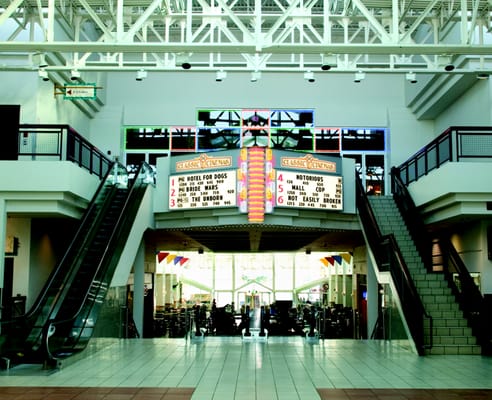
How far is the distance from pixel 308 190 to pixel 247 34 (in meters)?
7.90

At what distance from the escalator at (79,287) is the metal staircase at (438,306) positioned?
25.2ft

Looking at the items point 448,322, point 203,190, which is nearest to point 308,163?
point 203,190

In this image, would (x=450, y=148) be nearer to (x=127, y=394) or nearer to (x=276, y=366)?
(x=276, y=366)

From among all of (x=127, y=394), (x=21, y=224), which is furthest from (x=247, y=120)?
(x=127, y=394)

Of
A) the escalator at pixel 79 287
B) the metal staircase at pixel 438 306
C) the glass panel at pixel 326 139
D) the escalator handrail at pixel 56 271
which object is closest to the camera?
the escalator at pixel 79 287

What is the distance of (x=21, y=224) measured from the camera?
1920 centimetres

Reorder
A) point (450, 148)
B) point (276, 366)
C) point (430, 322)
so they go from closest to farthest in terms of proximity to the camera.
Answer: point (276, 366)
point (430, 322)
point (450, 148)

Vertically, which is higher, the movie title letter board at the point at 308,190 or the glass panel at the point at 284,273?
the movie title letter board at the point at 308,190

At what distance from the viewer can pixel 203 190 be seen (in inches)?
759

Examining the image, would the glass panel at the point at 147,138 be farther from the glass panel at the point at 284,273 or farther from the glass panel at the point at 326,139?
the glass panel at the point at 284,273

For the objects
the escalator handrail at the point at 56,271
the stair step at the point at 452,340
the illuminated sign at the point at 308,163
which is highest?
the illuminated sign at the point at 308,163

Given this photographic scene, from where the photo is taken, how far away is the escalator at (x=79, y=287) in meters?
Result: 12.4

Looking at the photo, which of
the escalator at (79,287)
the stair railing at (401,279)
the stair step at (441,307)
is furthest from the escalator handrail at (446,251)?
the escalator at (79,287)

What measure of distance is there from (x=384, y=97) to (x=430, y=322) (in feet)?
51.4
